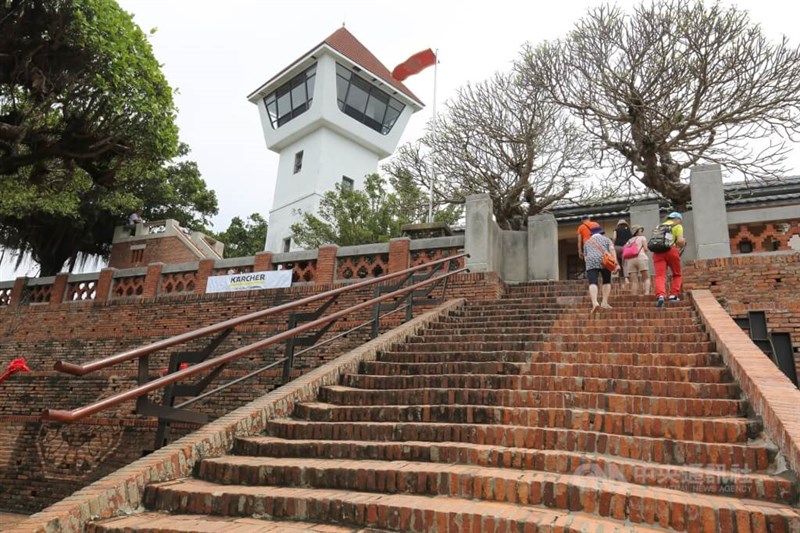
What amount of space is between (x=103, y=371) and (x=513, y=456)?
10039 millimetres

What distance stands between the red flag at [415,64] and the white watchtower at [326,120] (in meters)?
5.89

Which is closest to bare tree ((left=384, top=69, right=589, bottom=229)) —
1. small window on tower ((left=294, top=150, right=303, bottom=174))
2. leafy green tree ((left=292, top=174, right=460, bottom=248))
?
leafy green tree ((left=292, top=174, right=460, bottom=248))

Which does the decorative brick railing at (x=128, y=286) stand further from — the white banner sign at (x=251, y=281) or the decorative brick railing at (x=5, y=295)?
the decorative brick railing at (x=5, y=295)

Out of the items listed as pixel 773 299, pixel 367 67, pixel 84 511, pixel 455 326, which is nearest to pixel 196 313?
pixel 455 326

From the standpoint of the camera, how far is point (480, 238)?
966cm

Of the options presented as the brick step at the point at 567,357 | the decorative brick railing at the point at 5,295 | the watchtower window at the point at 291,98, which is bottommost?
the brick step at the point at 567,357

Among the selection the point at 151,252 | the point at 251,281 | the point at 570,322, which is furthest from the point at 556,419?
the point at 151,252

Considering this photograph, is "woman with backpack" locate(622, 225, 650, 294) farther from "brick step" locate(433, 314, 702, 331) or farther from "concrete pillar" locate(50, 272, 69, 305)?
"concrete pillar" locate(50, 272, 69, 305)

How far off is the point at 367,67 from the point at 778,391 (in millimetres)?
24919

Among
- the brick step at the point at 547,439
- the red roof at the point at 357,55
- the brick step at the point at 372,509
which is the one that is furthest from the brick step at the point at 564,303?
the red roof at the point at 357,55

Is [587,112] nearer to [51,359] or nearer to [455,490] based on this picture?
[455,490]

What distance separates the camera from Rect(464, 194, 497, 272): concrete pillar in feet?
31.5

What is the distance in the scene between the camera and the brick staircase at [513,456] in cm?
280

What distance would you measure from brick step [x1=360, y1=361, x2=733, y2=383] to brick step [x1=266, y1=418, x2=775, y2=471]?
1232 millimetres
